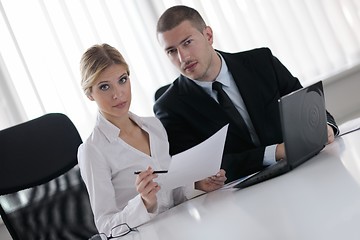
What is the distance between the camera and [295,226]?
4.15 ft

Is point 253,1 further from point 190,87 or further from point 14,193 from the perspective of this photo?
point 14,193

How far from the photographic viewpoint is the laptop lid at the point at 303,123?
1833 mm

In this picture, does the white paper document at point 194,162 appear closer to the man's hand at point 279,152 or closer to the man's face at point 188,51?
the man's hand at point 279,152

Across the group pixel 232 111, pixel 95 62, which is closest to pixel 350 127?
pixel 232 111

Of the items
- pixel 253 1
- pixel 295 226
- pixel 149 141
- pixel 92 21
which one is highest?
pixel 92 21

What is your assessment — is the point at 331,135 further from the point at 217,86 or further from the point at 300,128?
the point at 217,86

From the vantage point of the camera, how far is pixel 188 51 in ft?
8.54

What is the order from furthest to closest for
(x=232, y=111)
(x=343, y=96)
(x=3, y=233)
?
(x=343, y=96), (x=3, y=233), (x=232, y=111)

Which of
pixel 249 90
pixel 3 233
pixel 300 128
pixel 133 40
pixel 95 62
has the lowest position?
pixel 3 233

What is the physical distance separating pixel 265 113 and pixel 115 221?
89 centimetres

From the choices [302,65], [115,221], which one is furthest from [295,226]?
[302,65]

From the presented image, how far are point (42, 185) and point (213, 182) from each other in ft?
2.58

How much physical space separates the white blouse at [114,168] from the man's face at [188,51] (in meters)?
0.31

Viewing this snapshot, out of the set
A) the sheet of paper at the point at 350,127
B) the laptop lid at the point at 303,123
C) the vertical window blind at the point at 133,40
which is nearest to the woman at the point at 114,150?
the laptop lid at the point at 303,123
